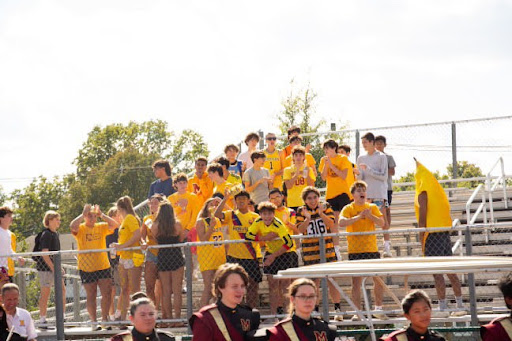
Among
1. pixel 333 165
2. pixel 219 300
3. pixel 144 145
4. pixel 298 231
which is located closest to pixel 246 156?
pixel 333 165

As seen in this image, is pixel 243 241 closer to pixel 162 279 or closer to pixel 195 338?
pixel 162 279

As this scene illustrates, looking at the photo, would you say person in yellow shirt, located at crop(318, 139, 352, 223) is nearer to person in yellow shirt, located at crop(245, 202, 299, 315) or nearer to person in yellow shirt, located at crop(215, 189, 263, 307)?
person in yellow shirt, located at crop(215, 189, 263, 307)

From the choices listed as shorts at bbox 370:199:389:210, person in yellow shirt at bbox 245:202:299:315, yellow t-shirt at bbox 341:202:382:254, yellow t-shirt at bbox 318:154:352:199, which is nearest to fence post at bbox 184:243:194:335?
person in yellow shirt at bbox 245:202:299:315

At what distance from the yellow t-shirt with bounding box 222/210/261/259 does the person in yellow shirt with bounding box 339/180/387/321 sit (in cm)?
117

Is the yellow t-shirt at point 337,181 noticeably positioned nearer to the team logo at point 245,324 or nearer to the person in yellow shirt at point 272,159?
the person in yellow shirt at point 272,159

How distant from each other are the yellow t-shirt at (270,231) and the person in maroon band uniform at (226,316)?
412 cm

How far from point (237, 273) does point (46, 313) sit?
668 cm

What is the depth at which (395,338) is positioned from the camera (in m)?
8.04

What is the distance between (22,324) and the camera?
10.8 metres

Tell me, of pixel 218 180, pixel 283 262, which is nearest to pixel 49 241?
pixel 218 180

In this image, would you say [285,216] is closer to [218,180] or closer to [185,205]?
[218,180]

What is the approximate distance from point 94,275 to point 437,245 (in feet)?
15.4

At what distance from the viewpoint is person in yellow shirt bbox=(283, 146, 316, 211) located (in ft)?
50.0

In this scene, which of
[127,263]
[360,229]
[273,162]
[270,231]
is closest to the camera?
[270,231]
